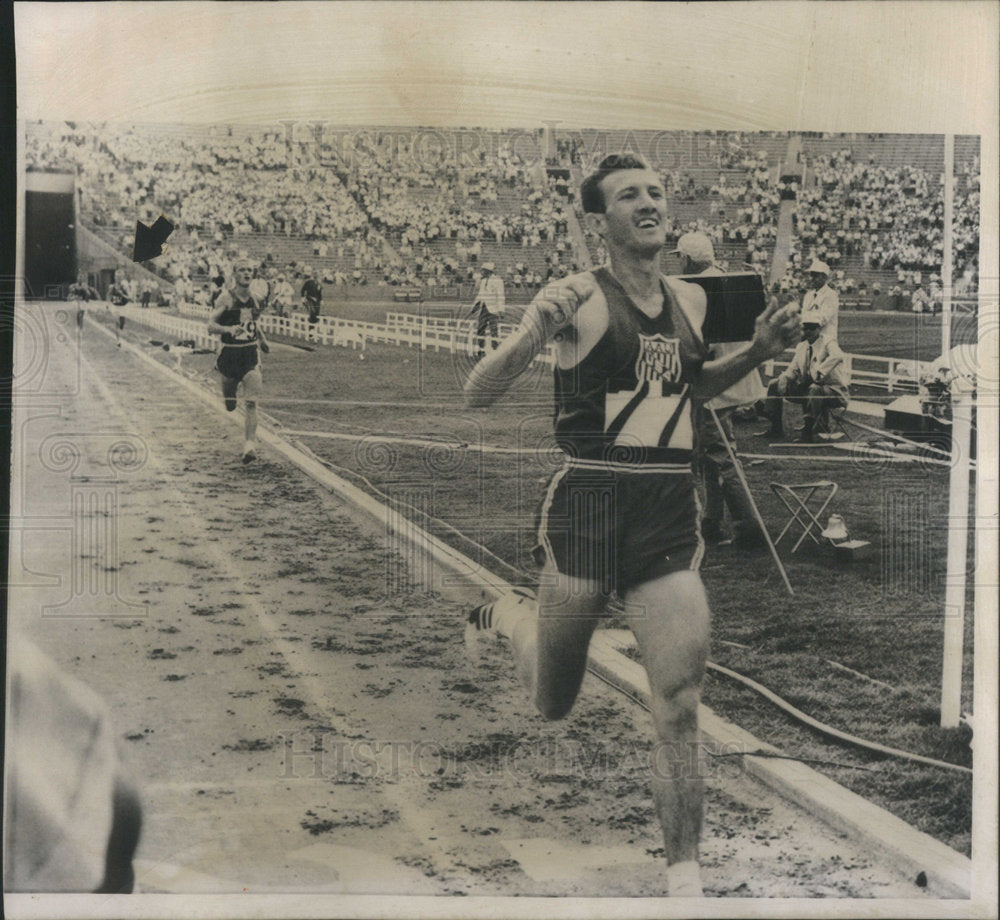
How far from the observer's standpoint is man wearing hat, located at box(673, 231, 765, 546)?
3.17 metres

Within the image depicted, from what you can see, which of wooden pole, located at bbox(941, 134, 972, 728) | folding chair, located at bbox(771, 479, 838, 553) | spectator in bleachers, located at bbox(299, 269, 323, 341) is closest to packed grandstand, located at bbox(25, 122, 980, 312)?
spectator in bleachers, located at bbox(299, 269, 323, 341)

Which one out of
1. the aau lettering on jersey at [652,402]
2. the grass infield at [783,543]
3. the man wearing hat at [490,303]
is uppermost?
the man wearing hat at [490,303]

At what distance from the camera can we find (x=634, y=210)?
3162 millimetres

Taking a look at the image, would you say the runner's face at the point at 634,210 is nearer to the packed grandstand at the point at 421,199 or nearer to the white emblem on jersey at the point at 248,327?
the packed grandstand at the point at 421,199

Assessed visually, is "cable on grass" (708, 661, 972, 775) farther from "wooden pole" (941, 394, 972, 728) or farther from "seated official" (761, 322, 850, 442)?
"seated official" (761, 322, 850, 442)

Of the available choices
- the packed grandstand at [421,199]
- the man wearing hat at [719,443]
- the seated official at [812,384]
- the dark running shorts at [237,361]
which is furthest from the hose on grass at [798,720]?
the dark running shorts at [237,361]

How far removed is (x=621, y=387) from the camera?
3094 millimetres

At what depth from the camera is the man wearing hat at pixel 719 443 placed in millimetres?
3166

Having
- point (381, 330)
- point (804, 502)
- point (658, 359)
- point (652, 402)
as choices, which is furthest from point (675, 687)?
point (381, 330)

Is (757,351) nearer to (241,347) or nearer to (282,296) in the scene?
(282,296)

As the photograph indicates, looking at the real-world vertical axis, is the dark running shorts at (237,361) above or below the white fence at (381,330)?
below

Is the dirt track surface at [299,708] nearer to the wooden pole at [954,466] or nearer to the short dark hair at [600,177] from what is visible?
the wooden pole at [954,466]

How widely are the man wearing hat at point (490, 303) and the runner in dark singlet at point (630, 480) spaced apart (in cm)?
9

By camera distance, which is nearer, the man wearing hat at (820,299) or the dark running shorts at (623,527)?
the dark running shorts at (623,527)
